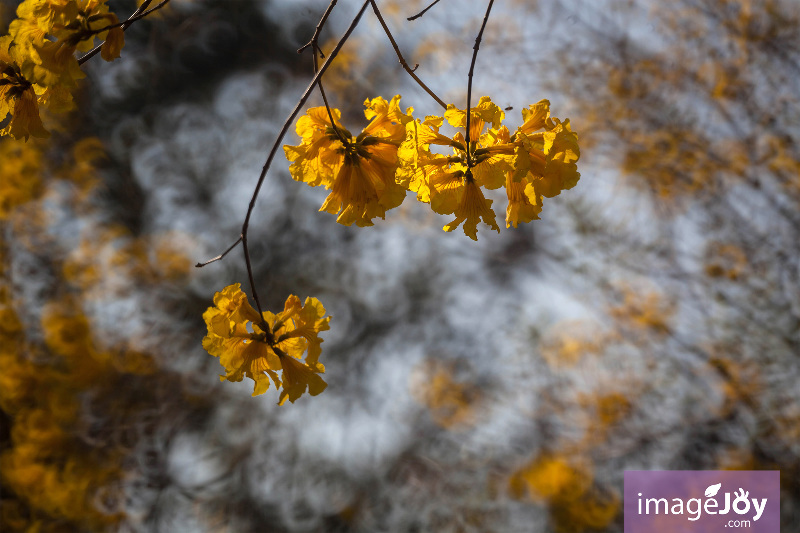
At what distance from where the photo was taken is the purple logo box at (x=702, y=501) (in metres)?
1.50

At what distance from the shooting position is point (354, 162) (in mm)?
355

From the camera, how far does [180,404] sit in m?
1.69

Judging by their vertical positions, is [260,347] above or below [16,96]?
below

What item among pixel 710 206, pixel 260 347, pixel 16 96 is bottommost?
pixel 260 347

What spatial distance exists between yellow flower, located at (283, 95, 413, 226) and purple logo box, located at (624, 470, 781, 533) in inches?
59.5

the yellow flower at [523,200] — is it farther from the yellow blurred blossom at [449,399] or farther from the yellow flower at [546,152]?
the yellow blurred blossom at [449,399]

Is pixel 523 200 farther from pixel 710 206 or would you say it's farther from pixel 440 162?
pixel 710 206

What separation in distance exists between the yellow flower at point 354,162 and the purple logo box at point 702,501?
151 cm

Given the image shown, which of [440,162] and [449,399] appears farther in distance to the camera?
[449,399]

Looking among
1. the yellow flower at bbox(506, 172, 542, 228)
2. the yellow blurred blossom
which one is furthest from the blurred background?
the yellow flower at bbox(506, 172, 542, 228)

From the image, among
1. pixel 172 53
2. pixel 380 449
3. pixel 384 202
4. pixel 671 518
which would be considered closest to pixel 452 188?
pixel 384 202

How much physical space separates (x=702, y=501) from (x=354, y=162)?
159 cm

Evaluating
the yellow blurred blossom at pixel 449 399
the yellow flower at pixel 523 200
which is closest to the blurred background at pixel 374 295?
the yellow blurred blossom at pixel 449 399

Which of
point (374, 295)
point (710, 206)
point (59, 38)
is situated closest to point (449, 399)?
point (374, 295)
